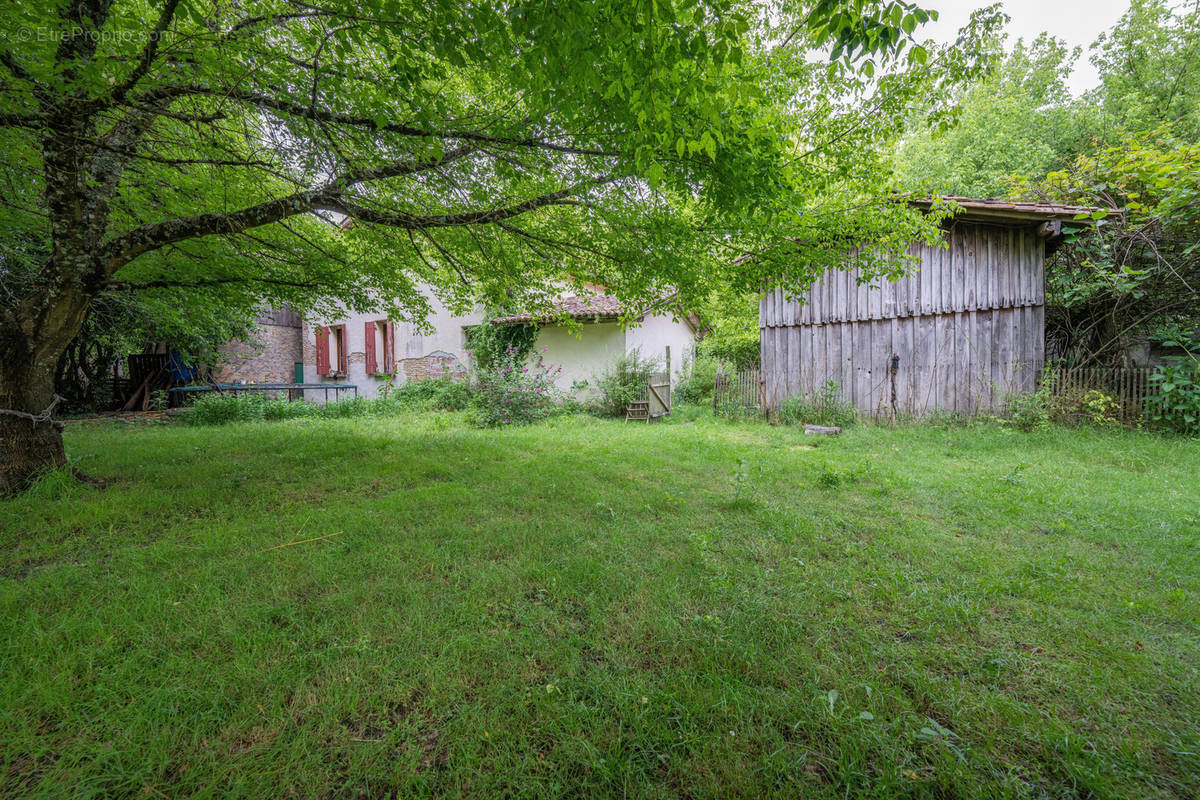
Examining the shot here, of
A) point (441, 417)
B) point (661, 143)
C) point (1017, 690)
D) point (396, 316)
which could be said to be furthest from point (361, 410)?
point (1017, 690)

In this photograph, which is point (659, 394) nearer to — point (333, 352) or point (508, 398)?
point (508, 398)

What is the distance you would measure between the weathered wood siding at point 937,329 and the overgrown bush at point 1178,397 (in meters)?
1.45

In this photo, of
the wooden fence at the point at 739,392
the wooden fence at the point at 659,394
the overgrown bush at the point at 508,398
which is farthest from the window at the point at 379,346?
the wooden fence at the point at 739,392

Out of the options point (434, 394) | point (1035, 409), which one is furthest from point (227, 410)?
point (1035, 409)

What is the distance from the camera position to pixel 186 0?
2633 mm

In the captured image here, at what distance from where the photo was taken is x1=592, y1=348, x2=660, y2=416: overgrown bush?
1196 cm

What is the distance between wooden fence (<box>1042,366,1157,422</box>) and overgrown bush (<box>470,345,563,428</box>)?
996 cm

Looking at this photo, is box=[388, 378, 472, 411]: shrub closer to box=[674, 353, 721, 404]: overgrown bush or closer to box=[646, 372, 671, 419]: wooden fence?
box=[646, 372, 671, 419]: wooden fence

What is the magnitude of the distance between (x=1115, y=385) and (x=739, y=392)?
670 centimetres

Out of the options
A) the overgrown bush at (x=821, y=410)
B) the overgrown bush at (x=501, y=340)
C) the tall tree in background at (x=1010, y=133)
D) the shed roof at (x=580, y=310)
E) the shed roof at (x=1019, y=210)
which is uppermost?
the tall tree in background at (x=1010, y=133)

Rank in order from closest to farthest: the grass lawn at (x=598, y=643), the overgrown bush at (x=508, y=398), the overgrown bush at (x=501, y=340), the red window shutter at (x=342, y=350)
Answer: the grass lawn at (x=598, y=643), the overgrown bush at (x=508, y=398), the overgrown bush at (x=501, y=340), the red window shutter at (x=342, y=350)

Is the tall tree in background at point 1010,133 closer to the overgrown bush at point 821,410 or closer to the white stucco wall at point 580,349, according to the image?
the overgrown bush at point 821,410

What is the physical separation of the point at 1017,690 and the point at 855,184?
16.3 ft

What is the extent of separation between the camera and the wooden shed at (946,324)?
8266mm
